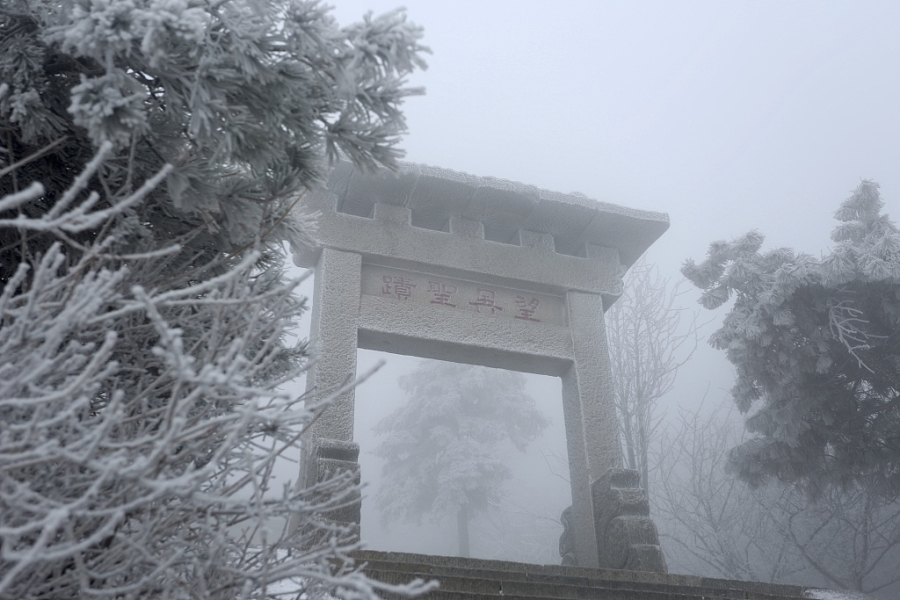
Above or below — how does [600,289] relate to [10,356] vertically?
above

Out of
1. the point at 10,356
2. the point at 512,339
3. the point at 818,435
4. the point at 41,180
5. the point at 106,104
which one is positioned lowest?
the point at 10,356

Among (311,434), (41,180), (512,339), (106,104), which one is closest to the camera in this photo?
(106,104)

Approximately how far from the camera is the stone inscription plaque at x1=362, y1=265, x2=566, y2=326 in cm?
630

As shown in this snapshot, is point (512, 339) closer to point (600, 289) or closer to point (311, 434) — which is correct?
point (600, 289)

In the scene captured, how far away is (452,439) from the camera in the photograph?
17094mm

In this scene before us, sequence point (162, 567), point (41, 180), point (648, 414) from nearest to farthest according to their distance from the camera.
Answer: point (162, 567) → point (41, 180) → point (648, 414)

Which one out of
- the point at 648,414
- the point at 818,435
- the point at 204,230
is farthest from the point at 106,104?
the point at 648,414

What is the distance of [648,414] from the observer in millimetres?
9422

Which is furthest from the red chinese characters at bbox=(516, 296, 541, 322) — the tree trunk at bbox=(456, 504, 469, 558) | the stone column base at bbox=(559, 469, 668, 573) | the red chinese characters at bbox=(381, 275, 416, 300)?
the tree trunk at bbox=(456, 504, 469, 558)

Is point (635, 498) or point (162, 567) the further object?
point (635, 498)

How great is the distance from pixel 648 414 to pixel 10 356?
892cm

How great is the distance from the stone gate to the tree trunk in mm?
10636

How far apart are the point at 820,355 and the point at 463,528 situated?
11169mm

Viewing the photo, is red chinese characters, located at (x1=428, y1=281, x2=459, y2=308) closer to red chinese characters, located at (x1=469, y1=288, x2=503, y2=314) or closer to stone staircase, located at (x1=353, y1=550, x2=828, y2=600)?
red chinese characters, located at (x1=469, y1=288, x2=503, y2=314)
